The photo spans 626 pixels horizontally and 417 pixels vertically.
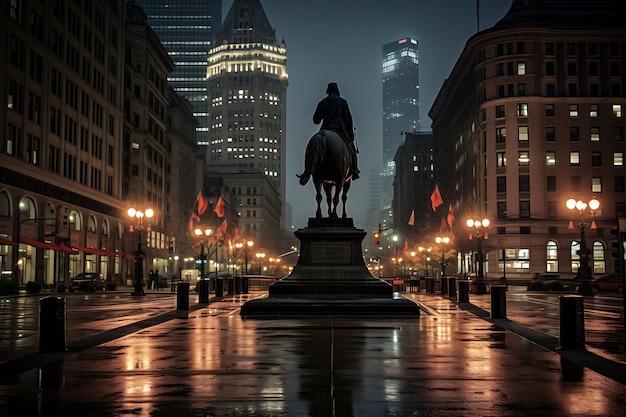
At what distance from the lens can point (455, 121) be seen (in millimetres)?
140625

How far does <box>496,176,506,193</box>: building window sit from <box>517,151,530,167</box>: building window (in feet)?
10.7

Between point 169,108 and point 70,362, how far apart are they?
446 ft

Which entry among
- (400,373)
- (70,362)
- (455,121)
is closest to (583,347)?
(400,373)

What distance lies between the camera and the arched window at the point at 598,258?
10738 centimetres

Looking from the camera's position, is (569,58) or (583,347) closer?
(583,347)

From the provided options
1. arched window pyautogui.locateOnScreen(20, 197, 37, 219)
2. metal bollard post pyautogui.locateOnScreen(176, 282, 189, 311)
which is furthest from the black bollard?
arched window pyautogui.locateOnScreen(20, 197, 37, 219)

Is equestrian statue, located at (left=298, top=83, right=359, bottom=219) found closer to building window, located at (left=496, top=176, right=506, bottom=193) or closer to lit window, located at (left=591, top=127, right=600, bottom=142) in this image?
building window, located at (left=496, top=176, right=506, bottom=193)

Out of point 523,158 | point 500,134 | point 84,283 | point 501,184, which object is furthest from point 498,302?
point 500,134

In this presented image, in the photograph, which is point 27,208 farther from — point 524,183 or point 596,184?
point 596,184

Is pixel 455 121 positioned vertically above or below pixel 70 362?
above

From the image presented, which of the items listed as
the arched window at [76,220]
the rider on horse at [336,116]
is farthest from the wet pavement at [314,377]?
the arched window at [76,220]

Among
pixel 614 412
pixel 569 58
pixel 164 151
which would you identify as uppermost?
pixel 569 58

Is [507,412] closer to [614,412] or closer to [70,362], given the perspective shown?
[614,412]

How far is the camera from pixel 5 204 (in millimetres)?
58594
